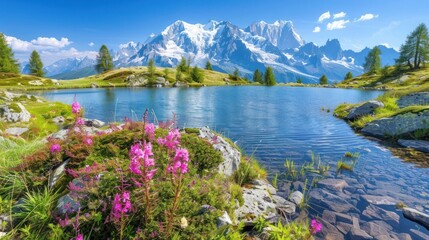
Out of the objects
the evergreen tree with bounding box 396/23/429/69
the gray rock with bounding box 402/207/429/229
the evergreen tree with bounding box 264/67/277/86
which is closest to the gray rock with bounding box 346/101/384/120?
the gray rock with bounding box 402/207/429/229

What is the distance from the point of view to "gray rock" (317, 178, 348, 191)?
11.3m

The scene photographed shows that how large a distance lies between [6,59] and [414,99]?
143500 mm

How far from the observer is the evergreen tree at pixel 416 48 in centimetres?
11025

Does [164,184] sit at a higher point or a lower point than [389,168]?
higher

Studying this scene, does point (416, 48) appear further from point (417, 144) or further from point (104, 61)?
point (104, 61)

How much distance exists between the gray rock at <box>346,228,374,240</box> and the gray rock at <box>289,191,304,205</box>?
7.00 ft

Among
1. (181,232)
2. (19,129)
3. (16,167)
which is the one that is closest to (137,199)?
(181,232)

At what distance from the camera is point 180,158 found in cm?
390

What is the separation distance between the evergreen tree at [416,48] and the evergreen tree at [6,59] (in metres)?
182

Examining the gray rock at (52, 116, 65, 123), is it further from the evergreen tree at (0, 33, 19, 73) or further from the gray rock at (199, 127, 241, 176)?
the evergreen tree at (0, 33, 19, 73)

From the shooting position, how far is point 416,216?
8.66 meters

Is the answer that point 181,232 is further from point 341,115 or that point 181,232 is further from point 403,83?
A: point 403,83

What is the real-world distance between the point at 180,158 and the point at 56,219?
3.89 meters

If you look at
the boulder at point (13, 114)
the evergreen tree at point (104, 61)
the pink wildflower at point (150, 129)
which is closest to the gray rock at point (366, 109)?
the pink wildflower at point (150, 129)
